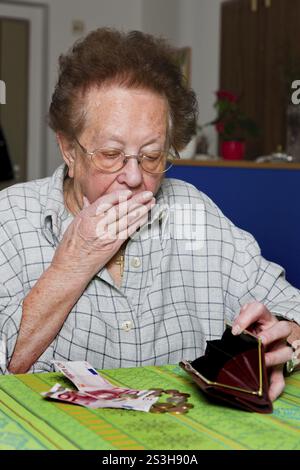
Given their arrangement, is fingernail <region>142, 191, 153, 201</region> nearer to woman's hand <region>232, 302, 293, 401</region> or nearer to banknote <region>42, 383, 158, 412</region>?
woman's hand <region>232, 302, 293, 401</region>

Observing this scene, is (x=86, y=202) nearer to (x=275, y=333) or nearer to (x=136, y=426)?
(x=275, y=333)

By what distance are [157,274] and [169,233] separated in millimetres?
117

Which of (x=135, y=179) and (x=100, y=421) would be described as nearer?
(x=100, y=421)

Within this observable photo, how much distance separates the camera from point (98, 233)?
149cm

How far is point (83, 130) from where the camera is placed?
5.17 feet

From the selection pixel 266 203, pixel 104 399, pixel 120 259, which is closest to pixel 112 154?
pixel 120 259

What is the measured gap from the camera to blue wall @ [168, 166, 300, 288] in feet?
8.19

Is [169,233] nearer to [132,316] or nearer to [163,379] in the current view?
[132,316]

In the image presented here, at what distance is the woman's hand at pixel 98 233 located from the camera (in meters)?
1.46

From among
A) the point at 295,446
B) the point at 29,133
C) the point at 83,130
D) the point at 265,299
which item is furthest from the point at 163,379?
the point at 29,133

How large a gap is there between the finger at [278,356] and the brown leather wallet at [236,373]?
0.32 ft

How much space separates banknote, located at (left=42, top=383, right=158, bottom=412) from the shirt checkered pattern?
1.04 feet

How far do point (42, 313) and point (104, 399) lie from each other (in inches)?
14.8
